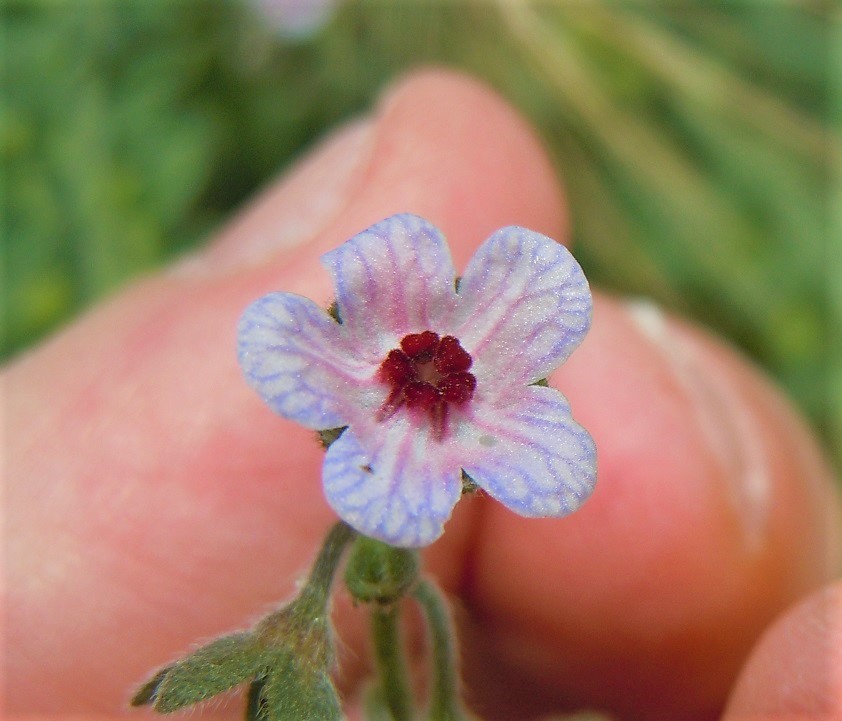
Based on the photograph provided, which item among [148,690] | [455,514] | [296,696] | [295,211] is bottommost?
[296,696]

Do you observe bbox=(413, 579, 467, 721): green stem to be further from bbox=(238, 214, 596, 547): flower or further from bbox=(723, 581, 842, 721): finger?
bbox=(723, 581, 842, 721): finger

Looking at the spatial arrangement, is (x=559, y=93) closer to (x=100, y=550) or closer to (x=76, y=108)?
(x=76, y=108)

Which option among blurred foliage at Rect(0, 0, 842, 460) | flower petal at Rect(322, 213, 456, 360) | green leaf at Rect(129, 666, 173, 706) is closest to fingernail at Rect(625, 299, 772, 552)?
blurred foliage at Rect(0, 0, 842, 460)

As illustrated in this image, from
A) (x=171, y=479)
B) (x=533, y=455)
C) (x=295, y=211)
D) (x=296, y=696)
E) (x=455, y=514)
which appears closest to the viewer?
(x=533, y=455)

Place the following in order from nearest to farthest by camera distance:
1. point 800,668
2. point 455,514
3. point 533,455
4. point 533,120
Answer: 1. point 533,455
2. point 800,668
3. point 455,514
4. point 533,120

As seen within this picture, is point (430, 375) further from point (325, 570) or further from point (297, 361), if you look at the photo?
point (325, 570)

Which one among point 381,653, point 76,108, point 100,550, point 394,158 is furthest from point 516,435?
point 76,108

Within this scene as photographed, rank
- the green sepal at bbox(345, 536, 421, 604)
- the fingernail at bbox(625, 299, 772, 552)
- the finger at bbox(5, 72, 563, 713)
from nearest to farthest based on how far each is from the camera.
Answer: the green sepal at bbox(345, 536, 421, 604) < the finger at bbox(5, 72, 563, 713) < the fingernail at bbox(625, 299, 772, 552)

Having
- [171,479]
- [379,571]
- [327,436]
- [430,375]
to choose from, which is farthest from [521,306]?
[171,479]

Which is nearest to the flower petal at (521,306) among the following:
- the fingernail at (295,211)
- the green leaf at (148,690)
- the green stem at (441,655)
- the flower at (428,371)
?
the flower at (428,371)
